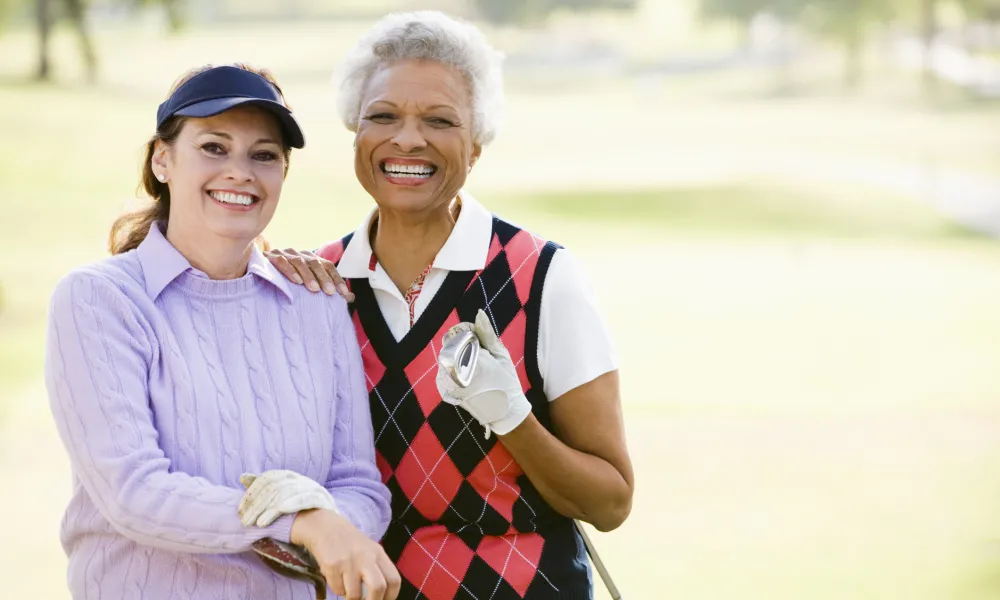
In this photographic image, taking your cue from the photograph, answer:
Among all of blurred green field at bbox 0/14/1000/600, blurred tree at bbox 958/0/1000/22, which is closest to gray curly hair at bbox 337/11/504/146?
blurred green field at bbox 0/14/1000/600

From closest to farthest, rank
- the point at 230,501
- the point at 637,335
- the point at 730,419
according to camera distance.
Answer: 1. the point at 230,501
2. the point at 730,419
3. the point at 637,335

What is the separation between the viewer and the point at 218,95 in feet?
4.44

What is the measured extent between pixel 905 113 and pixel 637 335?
3572 mm

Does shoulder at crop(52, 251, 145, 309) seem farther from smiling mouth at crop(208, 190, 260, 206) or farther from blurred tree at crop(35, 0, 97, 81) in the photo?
blurred tree at crop(35, 0, 97, 81)

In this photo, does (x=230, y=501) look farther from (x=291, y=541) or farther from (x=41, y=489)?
(x=41, y=489)

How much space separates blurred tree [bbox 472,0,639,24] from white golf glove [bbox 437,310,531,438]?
24.9ft

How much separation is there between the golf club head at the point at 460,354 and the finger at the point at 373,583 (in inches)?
9.4

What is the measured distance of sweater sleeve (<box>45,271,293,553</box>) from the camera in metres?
1.26

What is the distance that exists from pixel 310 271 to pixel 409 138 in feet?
0.72

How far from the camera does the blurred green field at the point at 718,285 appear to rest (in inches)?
169

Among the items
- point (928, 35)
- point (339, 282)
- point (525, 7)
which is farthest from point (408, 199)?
point (928, 35)

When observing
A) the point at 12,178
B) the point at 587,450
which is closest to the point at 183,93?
the point at 587,450

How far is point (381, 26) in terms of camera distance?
162cm

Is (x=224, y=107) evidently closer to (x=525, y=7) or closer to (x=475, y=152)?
(x=475, y=152)
